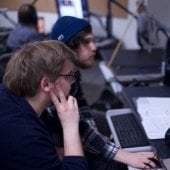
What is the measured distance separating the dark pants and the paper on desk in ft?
0.64

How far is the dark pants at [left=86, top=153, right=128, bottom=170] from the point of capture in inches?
58.2

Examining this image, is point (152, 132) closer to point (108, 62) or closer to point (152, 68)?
point (152, 68)

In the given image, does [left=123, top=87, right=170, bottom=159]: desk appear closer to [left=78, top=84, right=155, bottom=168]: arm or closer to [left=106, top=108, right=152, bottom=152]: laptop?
[left=106, top=108, right=152, bottom=152]: laptop

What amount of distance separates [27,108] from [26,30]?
2.01 m

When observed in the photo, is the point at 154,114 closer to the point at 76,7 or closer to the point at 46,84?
the point at 46,84

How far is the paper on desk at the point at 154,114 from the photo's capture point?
1.39 m

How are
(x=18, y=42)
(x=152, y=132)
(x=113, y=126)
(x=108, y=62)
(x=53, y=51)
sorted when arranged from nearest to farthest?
(x=53, y=51) → (x=152, y=132) → (x=113, y=126) → (x=108, y=62) → (x=18, y=42)

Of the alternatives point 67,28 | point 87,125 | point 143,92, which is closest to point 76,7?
point 143,92

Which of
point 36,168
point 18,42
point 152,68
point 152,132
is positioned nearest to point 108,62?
point 152,68

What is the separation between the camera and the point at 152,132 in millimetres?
1381

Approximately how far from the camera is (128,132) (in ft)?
5.18

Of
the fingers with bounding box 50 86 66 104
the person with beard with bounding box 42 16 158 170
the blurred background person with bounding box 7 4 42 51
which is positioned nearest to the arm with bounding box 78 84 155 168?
the person with beard with bounding box 42 16 158 170

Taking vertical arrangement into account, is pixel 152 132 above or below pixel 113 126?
above

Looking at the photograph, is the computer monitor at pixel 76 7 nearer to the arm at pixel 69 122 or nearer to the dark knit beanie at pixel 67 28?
the dark knit beanie at pixel 67 28
